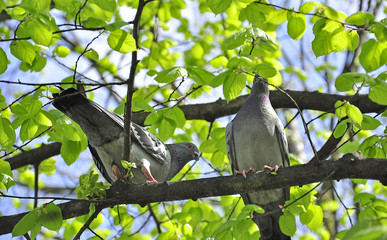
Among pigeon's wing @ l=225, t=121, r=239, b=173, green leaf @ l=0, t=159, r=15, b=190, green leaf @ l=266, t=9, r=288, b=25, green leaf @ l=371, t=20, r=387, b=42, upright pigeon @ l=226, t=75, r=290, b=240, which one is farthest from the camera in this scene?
pigeon's wing @ l=225, t=121, r=239, b=173

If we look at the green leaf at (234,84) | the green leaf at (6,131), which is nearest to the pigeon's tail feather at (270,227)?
the green leaf at (234,84)

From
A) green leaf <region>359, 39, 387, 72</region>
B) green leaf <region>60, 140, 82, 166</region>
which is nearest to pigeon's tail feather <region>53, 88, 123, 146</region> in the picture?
green leaf <region>60, 140, 82, 166</region>

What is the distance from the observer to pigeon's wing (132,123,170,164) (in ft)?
15.6

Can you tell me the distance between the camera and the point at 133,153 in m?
4.71

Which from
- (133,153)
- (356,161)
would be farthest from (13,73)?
(356,161)

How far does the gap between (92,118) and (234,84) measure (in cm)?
184

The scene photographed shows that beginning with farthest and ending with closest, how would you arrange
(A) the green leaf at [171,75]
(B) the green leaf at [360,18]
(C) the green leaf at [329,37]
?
1. (A) the green leaf at [171,75]
2. (C) the green leaf at [329,37]
3. (B) the green leaf at [360,18]

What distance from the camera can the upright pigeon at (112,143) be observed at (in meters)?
4.28

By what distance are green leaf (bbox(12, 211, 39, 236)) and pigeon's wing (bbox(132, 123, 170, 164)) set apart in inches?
64.0

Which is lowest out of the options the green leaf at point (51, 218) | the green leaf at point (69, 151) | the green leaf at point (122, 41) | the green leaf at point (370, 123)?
the green leaf at point (51, 218)

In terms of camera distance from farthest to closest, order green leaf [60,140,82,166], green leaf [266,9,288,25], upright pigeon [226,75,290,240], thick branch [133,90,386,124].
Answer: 1. thick branch [133,90,386,124]
2. upright pigeon [226,75,290,240]
3. green leaf [60,140,82,166]
4. green leaf [266,9,288,25]

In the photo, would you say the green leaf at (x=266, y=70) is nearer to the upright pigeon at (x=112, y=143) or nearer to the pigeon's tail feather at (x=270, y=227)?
the upright pigeon at (x=112, y=143)

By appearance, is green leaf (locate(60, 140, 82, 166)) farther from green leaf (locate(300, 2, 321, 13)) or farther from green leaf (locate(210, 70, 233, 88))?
green leaf (locate(300, 2, 321, 13))

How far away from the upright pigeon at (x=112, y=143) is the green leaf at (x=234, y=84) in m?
1.46
